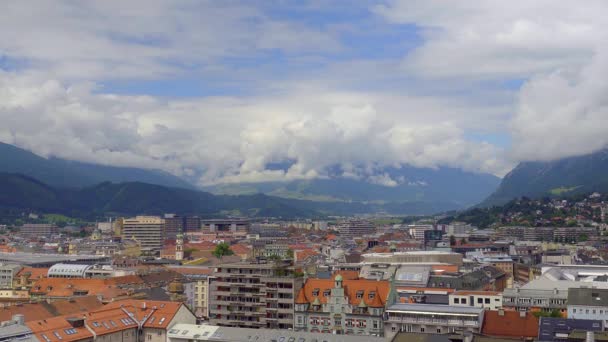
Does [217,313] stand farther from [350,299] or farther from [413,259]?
[413,259]

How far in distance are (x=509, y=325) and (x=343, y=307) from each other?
1958 centimetres

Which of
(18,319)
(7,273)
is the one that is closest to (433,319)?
(18,319)

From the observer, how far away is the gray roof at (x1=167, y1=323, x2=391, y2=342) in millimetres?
79500

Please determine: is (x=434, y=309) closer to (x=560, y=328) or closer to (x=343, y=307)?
(x=343, y=307)

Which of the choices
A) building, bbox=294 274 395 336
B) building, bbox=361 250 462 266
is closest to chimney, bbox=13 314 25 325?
building, bbox=294 274 395 336

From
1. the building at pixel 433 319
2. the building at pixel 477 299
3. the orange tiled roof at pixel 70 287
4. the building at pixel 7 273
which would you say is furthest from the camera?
the building at pixel 7 273

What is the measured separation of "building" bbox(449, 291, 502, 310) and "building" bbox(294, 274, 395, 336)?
646 inches

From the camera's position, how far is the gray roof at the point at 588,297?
3789 inches

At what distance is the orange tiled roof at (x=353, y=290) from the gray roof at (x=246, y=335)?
11073 millimetres

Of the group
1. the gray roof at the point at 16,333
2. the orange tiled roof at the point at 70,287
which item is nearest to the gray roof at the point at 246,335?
the gray roof at the point at 16,333

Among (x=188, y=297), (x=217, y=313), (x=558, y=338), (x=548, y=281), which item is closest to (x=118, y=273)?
(x=188, y=297)

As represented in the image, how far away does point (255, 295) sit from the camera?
9862 centimetres

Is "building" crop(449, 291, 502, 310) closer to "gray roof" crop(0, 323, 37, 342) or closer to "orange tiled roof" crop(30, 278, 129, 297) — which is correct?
"orange tiled roof" crop(30, 278, 129, 297)

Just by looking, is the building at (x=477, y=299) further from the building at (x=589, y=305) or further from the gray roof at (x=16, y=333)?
the gray roof at (x=16, y=333)
